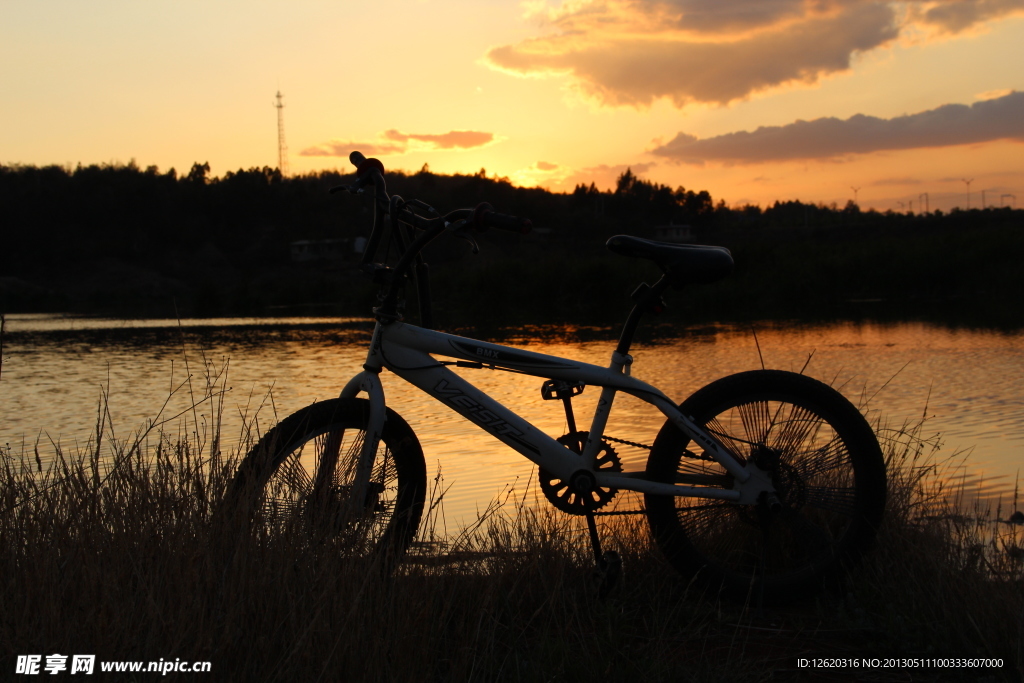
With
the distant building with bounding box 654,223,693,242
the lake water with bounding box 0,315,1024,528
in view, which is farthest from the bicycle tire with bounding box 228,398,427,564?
the distant building with bounding box 654,223,693,242

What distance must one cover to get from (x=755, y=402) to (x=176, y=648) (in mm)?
2095

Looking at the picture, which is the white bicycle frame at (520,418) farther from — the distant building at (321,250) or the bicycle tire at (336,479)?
the distant building at (321,250)

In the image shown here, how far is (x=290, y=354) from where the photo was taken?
1564 centimetres

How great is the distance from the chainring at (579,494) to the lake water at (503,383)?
136 cm

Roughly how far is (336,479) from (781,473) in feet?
5.37

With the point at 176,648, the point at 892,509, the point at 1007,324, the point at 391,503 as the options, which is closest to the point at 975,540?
the point at 892,509

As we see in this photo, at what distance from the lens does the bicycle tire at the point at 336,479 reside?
9.84 ft

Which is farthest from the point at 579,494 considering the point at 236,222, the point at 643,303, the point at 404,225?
the point at 236,222

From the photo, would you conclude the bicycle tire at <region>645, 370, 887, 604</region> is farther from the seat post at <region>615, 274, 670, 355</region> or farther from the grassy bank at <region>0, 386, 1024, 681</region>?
the seat post at <region>615, 274, 670, 355</region>

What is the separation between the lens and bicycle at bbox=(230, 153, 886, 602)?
3.20m

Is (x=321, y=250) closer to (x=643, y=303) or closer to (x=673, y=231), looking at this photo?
(x=673, y=231)

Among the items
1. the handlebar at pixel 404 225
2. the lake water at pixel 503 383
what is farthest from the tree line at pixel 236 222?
the handlebar at pixel 404 225

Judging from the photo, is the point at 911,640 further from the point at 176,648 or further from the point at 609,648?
the point at 176,648

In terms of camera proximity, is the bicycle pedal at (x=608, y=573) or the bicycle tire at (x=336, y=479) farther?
the bicycle pedal at (x=608, y=573)
